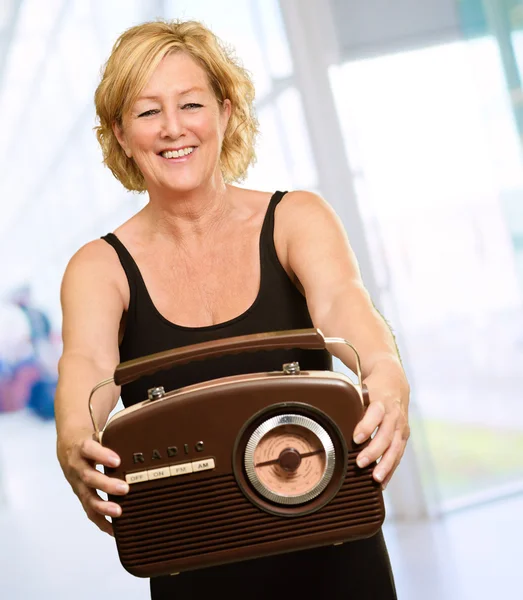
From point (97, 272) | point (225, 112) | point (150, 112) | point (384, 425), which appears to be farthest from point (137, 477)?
point (225, 112)

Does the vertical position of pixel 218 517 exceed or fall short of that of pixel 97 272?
it falls short

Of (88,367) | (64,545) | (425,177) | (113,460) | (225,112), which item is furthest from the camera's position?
(425,177)

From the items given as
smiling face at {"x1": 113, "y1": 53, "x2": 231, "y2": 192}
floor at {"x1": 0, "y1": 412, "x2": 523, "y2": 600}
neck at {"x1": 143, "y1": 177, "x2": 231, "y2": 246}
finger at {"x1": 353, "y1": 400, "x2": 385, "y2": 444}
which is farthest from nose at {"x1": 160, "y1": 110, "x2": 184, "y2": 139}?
floor at {"x1": 0, "y1": 412, "x2": 523, "y2": 600}

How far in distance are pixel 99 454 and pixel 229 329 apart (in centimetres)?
39

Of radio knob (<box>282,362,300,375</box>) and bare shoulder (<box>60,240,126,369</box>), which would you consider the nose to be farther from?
radio knob (<box>282,362,300,375</box>)

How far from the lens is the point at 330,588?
4.39 ft

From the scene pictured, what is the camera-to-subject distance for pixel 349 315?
3.98ft

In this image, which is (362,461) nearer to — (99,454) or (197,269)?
(99,454)

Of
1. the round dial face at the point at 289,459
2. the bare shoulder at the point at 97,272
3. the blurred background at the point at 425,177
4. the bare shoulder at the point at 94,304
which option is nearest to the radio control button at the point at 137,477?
the round dial face at the point at 289,459

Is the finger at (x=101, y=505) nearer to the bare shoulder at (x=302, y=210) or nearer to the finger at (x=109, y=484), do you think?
the finger at (x=109, y=484)

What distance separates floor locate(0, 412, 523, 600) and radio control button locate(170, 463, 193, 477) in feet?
8.17

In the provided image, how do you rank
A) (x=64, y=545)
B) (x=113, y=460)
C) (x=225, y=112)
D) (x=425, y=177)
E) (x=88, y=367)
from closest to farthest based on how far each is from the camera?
(x=113, y=460) < (x=88, y=367) < (x=225, y=112) < (x=64, y=545) < (x=425, y=177)

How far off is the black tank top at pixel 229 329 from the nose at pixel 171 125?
192mm

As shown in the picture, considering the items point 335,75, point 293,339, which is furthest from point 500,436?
point 293,339
